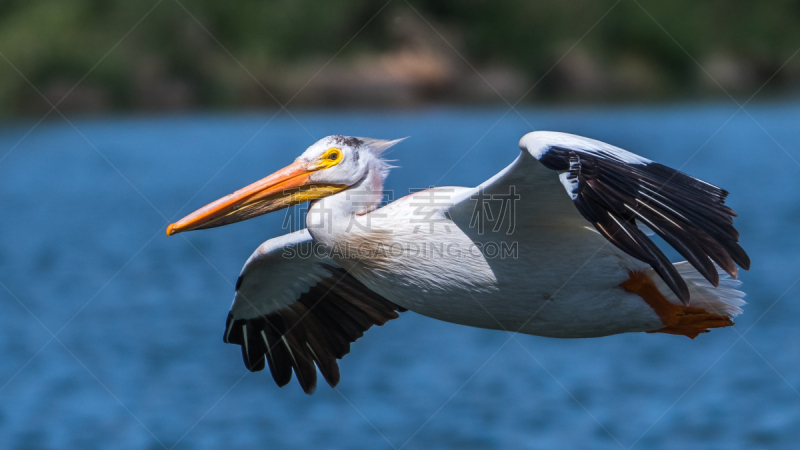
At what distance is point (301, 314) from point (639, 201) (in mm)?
2691

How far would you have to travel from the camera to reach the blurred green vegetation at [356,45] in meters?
36.0

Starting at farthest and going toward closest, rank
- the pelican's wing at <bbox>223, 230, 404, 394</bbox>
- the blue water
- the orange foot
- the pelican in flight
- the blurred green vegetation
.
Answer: the blurred green vegetation → the blue water → the pelican's wing at <bbox>223, 230, 404, 394</bbox> → the orange foot → the pelican in flight

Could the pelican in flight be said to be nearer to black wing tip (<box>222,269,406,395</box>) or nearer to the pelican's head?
the pelican's head

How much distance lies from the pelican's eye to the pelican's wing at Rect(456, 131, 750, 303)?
95 centimetres

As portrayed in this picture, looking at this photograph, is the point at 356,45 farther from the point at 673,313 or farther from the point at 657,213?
the point at 657,213

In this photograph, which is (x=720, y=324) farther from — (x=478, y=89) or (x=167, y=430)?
(x=478, y=89)

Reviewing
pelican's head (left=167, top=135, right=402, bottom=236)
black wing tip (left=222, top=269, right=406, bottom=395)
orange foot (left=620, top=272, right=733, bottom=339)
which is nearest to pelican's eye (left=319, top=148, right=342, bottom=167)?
pelican's head (left=167, top=135, right=402, bottom=236)

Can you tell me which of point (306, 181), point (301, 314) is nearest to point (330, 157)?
point (306, 181)

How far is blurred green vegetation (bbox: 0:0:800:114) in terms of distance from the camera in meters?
36.0

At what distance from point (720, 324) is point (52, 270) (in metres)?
21.1

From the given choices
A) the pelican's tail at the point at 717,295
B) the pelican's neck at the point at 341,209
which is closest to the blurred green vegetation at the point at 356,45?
the pelican's neck at the point at 341,209

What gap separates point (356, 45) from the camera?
143 feet

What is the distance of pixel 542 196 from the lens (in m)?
3.98

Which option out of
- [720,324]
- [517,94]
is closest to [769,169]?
[517,94]
